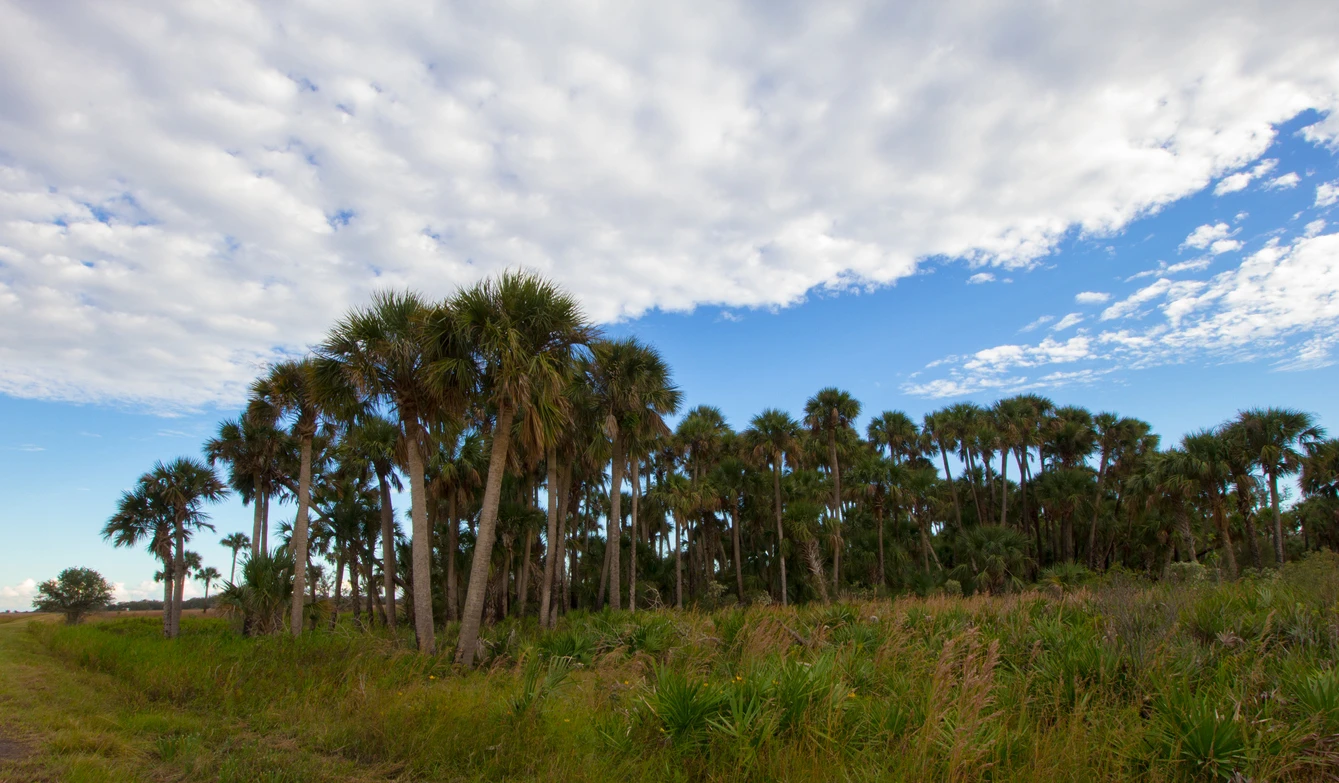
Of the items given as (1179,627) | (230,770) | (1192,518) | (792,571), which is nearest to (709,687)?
(230,770)

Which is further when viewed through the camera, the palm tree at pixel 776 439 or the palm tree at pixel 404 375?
the palm tree at pixel 776 439

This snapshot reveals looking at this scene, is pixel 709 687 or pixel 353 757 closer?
pixel 709 687

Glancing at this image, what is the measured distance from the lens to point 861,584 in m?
41.2

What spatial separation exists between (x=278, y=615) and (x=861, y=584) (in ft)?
106

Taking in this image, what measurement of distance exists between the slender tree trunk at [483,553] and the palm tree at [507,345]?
22 millimetres

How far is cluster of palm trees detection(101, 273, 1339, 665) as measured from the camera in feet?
51.6

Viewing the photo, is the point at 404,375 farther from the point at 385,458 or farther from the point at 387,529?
the point at 387,529

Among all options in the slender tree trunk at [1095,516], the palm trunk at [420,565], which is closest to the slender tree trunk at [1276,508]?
the slender tree trunk at [1095,516]

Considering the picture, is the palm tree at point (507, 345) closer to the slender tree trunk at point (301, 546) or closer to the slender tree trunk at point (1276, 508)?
the slender tree trunk at point (301, 546)

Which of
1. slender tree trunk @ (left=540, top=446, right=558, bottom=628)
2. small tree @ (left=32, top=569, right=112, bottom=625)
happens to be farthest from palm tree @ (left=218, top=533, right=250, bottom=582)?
slender tree trunk @ (left=540, top=446, right=558, bottom=628)

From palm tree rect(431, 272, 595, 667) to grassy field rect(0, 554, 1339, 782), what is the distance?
4153 millimetres

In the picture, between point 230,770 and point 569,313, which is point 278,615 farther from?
point 230,770

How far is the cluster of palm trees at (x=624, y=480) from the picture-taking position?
51.6 feet

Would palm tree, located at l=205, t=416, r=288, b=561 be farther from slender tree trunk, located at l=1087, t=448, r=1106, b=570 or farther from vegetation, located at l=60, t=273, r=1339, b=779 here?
slender tree trunk, located at l=1087, t=448, r=1106, b=570
